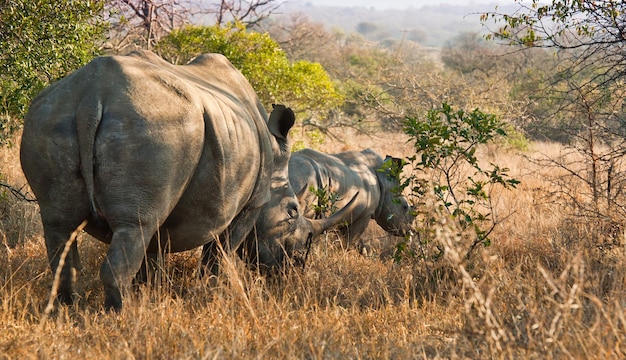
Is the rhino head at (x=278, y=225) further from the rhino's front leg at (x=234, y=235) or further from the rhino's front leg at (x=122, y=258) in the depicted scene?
the rhino's front leg at (x=122, y=258)

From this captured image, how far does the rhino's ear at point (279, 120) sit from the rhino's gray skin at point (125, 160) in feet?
3.18

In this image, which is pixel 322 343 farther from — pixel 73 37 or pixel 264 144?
pixel 73 37

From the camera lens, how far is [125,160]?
12.5ft

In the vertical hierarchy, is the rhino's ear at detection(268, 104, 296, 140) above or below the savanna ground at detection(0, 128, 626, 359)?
above

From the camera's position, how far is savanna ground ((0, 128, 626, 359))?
3.31m

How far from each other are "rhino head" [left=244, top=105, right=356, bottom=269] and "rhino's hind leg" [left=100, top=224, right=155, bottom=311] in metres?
1.60

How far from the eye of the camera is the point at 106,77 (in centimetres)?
397

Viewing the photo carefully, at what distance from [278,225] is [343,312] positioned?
1338mm

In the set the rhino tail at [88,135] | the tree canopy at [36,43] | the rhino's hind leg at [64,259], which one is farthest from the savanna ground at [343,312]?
the tree canopy at [36,43]

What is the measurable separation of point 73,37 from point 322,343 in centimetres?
438

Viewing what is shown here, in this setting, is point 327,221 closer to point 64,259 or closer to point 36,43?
point 64,259

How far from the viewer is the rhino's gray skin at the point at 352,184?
721 centimetres

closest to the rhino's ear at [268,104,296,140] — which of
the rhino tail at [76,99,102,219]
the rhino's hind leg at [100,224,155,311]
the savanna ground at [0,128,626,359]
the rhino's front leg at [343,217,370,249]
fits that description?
the savanna ground at [0,128,626,359]

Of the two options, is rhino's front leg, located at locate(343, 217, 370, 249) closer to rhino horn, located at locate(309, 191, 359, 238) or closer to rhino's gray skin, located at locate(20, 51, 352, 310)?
rhino horn, located at locate(309, 191, 359, 238)
